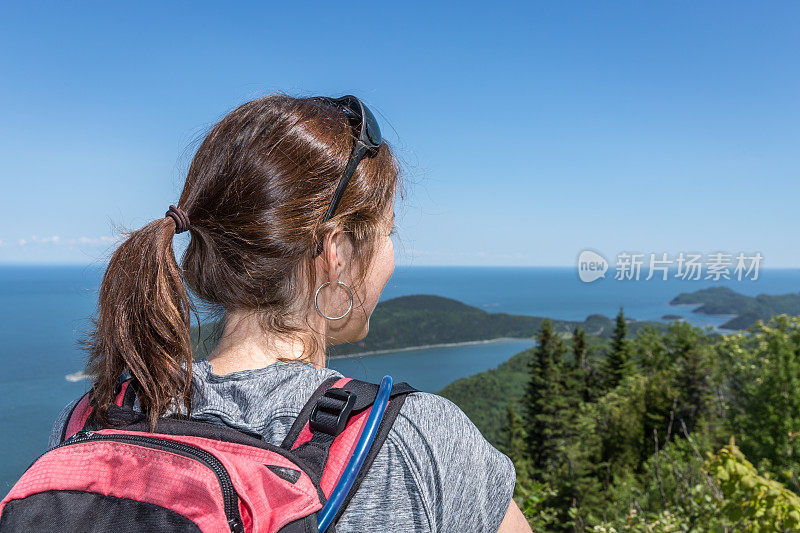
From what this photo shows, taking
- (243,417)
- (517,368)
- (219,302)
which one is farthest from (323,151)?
(517,368)

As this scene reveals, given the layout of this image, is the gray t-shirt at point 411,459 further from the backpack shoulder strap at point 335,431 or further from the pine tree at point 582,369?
the pine tree at point 582,369

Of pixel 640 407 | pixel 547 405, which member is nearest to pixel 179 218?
pixel 640 407

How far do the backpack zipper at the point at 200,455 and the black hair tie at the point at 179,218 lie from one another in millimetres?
382

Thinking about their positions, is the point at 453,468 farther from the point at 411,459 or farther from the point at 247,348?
the point at 247,348

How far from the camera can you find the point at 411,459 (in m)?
0.73

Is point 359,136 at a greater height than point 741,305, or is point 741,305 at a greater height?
point 359,136

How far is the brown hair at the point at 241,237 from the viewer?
35.0 inches

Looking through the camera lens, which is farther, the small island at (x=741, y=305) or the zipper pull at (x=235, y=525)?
the small island at (x=741, y=305)

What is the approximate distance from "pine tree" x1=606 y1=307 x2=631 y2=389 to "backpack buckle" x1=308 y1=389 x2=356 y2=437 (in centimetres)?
3327

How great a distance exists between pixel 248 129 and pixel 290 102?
0.37 feet

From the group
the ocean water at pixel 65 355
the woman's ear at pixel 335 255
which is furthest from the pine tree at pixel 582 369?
the woman's ear at pixel 335 255

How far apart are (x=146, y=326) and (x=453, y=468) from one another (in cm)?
58

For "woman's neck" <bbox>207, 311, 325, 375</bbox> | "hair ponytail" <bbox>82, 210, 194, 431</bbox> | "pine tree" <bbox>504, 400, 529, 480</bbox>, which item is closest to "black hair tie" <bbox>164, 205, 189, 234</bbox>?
"hair ponytail" <bbox>82, 210, 194, 431</bbox>

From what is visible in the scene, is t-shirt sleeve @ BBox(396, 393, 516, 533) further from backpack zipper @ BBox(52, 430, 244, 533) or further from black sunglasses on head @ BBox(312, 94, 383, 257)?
black sunglasses on head @ BBox(312, 94, 383, 257)
